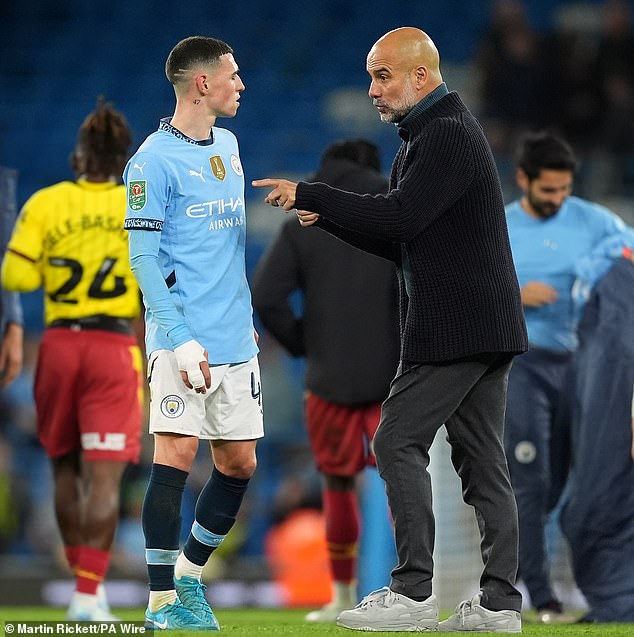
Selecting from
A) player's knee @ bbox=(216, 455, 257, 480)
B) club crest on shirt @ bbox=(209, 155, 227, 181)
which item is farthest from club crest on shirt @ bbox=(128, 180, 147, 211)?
player's knee @ bbox=(216, 455, 257, 480)

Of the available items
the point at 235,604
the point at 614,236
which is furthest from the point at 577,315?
the point at 235,604

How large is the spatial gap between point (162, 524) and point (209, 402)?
436mm

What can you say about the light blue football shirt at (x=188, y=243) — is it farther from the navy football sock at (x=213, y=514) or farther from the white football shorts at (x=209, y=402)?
the navy football sock at (x=213, y=514)

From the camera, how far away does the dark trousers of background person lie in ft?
20.8

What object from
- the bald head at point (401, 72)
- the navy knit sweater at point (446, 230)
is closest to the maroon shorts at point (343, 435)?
the navy knit sweater at point (446, 230)

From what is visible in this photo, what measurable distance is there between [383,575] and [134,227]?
148 inches

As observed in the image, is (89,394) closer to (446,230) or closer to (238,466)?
(238,466)

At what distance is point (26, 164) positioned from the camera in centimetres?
1359

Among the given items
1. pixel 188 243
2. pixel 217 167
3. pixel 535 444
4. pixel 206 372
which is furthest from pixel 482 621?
pixel 535 444

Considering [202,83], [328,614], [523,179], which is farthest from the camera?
[523,179]

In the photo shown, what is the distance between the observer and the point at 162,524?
4492mm

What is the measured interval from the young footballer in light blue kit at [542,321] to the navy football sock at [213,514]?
202 centimetres

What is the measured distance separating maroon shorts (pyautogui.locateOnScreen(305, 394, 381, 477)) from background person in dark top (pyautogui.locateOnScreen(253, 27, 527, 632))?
180cm

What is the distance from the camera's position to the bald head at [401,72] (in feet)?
14.8
